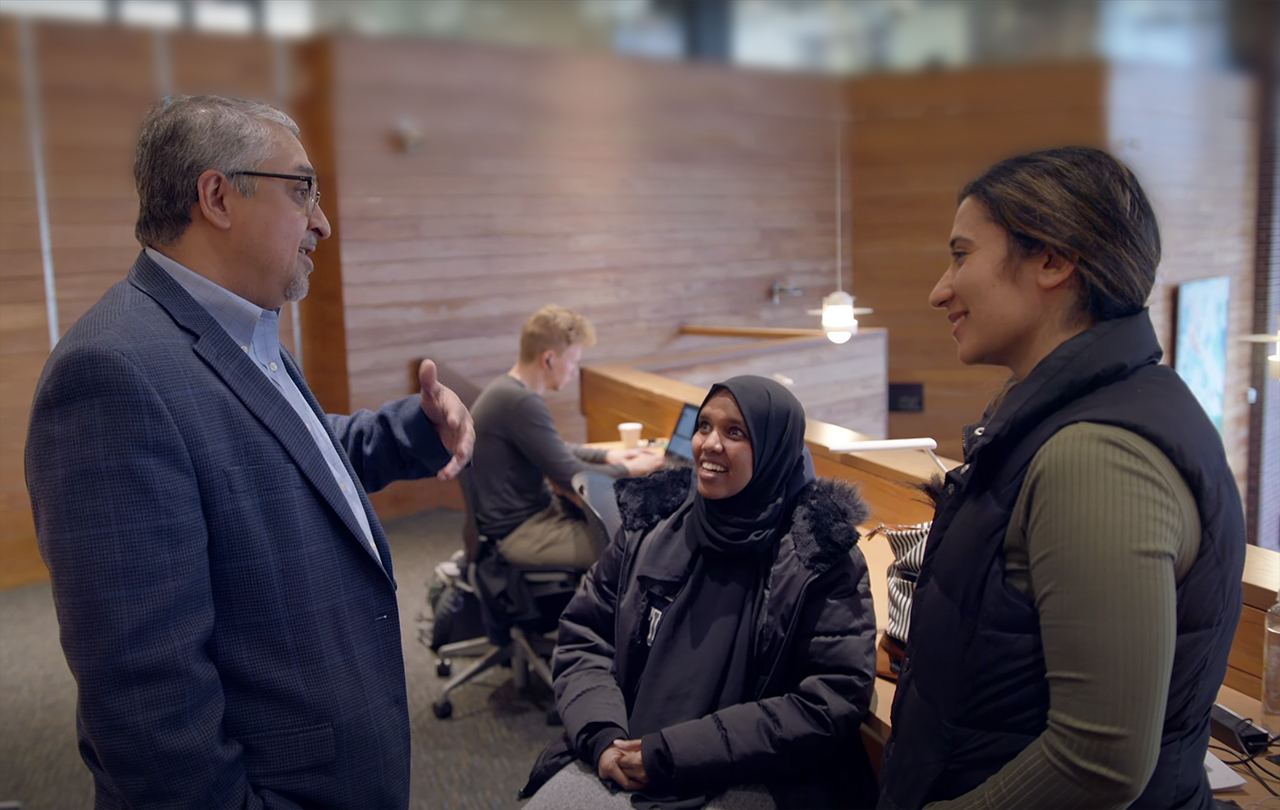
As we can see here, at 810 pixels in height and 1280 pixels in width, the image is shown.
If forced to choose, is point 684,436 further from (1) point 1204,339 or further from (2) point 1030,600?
(1) point 1204,339

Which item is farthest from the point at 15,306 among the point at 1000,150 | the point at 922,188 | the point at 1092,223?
the point at 922,188

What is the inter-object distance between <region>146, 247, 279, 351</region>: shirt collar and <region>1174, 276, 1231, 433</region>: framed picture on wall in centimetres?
648

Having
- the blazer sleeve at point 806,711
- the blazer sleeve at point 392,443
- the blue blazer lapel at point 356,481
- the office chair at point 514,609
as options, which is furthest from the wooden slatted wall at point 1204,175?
the blue blazer lapel at point 356,481

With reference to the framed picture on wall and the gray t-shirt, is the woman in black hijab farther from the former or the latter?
the framed picture on wall

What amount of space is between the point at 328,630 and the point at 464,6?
3.97 metres

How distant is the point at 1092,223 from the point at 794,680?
104 centimetres

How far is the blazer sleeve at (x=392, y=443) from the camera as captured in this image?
153cm

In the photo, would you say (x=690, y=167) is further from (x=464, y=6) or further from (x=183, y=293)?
(x=183, y=293)

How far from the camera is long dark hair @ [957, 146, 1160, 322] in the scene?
981 mm

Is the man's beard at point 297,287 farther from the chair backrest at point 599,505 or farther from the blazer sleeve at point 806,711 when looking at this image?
the chair backrest at point 599,505

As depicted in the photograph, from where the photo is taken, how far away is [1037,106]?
17.0ft

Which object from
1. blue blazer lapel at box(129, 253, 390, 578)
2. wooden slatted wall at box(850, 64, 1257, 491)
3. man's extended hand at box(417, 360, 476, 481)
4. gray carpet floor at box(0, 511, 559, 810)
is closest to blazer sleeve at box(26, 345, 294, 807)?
blue blazer lapel at box(129, 253, 390, 578)

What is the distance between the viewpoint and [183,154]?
3.63 feet

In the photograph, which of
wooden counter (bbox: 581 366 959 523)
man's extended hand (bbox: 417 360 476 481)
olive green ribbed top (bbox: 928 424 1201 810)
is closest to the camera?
olive green ribbed top (bbox: 928 424 1201 810)
